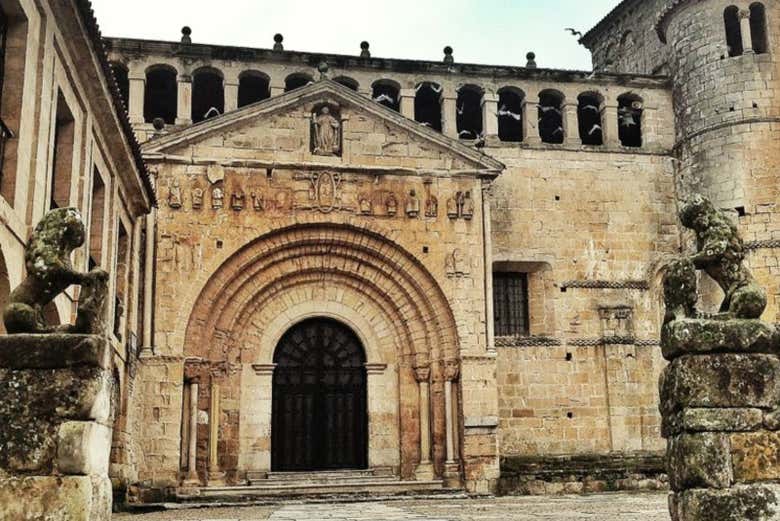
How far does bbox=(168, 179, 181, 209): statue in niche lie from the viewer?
62.9 ft

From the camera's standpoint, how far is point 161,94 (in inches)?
899

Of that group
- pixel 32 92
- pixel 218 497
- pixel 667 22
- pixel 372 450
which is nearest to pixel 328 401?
pixel 372 450

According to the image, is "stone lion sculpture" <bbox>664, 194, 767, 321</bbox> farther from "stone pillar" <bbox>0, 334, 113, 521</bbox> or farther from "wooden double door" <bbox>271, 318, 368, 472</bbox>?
"wooden double door" <bbox>271, 318, 368, 472</bbox>

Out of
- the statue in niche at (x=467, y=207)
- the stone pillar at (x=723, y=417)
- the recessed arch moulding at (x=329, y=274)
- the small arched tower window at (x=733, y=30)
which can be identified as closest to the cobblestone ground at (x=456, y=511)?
the recessed arch moulding at (x=329, y=274)

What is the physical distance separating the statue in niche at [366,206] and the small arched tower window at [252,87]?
421cm

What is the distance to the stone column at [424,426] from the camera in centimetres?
1942

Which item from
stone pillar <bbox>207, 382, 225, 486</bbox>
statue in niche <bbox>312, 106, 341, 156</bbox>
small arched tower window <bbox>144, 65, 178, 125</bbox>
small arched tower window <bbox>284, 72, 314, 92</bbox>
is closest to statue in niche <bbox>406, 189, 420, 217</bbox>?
statue in niche <bbox>312, 106, 341, 156</bbox>

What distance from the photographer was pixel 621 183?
76.4 ft

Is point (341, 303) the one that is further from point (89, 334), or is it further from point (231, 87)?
point (89, 334)

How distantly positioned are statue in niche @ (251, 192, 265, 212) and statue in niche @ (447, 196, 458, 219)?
3760 millimetres

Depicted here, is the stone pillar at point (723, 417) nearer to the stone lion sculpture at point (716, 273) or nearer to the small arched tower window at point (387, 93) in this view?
the stone lion sculpture at point (716, 273)

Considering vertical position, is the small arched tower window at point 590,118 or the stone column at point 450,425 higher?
the small arched tower window at point 590,118

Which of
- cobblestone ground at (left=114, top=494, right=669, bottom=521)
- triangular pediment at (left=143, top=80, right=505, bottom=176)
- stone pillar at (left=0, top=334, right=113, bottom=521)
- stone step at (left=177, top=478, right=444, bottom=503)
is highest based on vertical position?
triangular pediment at (left=143, top=80, right=505, bottom=176)

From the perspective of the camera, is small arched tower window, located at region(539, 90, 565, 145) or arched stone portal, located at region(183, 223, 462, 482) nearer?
arched stone portal, located at region(183, 223, 462, 482)
